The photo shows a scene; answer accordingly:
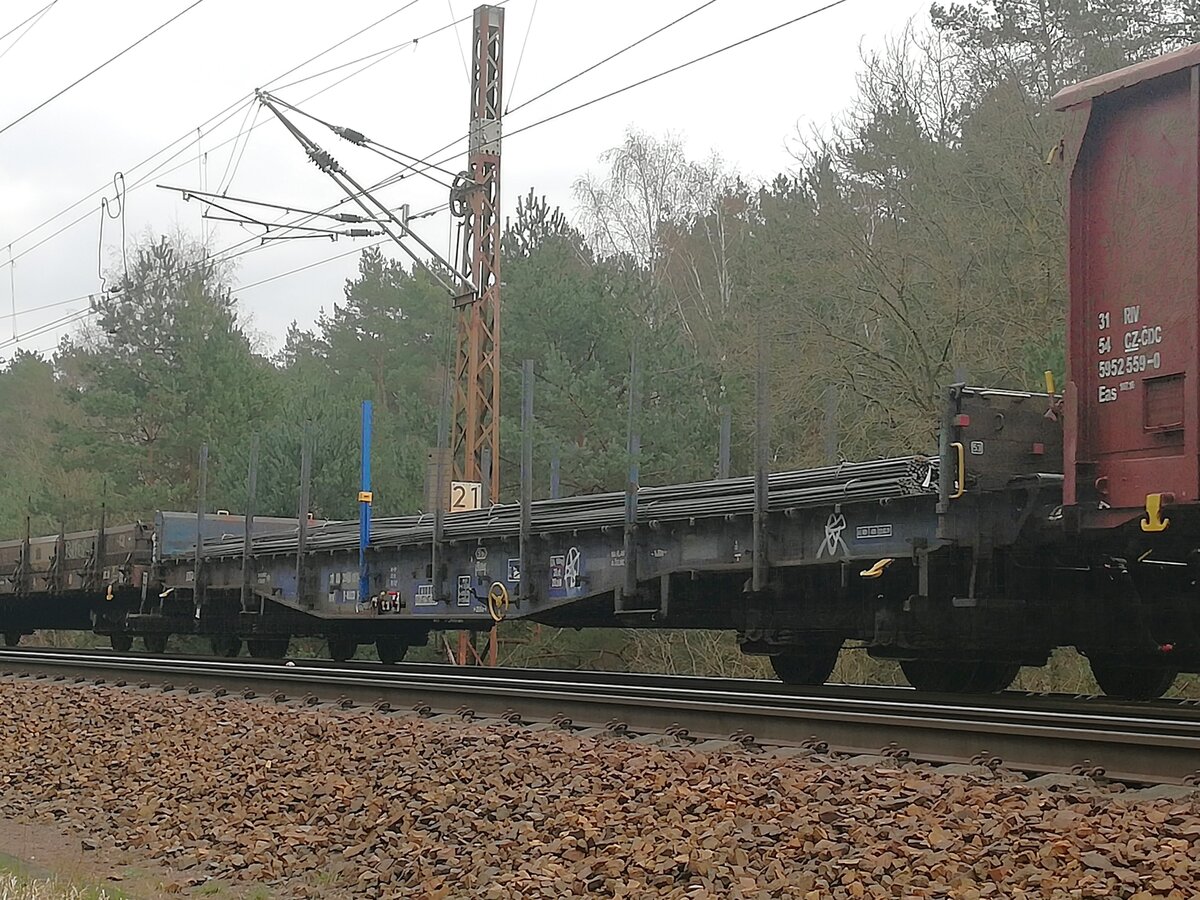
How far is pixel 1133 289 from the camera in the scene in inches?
380

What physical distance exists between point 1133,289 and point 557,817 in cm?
561

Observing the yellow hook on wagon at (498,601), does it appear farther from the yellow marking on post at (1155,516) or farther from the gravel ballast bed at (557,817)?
the yellow marking on post at (1155,516)

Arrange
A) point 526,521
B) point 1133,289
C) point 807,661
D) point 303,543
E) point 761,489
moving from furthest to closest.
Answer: point 303,543 < point 526,521 < point 807,661 < point 761,489 < point 1133,289

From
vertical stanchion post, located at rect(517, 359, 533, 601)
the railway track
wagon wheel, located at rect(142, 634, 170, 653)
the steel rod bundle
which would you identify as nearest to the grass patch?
the railway track

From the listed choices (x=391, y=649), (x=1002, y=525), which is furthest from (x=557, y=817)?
(x=391, y=649)

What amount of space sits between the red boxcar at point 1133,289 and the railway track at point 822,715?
162 centimetres

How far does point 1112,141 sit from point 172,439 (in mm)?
34640

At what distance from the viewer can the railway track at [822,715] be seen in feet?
22.9

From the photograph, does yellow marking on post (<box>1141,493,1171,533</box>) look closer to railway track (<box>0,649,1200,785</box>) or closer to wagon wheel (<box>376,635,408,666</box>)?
railway track (<box>0,649,1200,785</box>)

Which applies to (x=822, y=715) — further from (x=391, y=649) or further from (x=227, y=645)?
(x=227, y=645)

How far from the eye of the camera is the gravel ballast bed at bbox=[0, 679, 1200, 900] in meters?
5.38

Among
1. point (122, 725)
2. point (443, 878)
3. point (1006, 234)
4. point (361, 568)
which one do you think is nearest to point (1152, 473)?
point (443, 878)

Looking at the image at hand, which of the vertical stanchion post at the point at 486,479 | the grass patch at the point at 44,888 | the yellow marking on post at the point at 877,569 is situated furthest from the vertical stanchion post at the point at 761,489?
the vertical stanchion post at the point at 486,479

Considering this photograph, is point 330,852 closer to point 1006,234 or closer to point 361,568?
point 361,568
